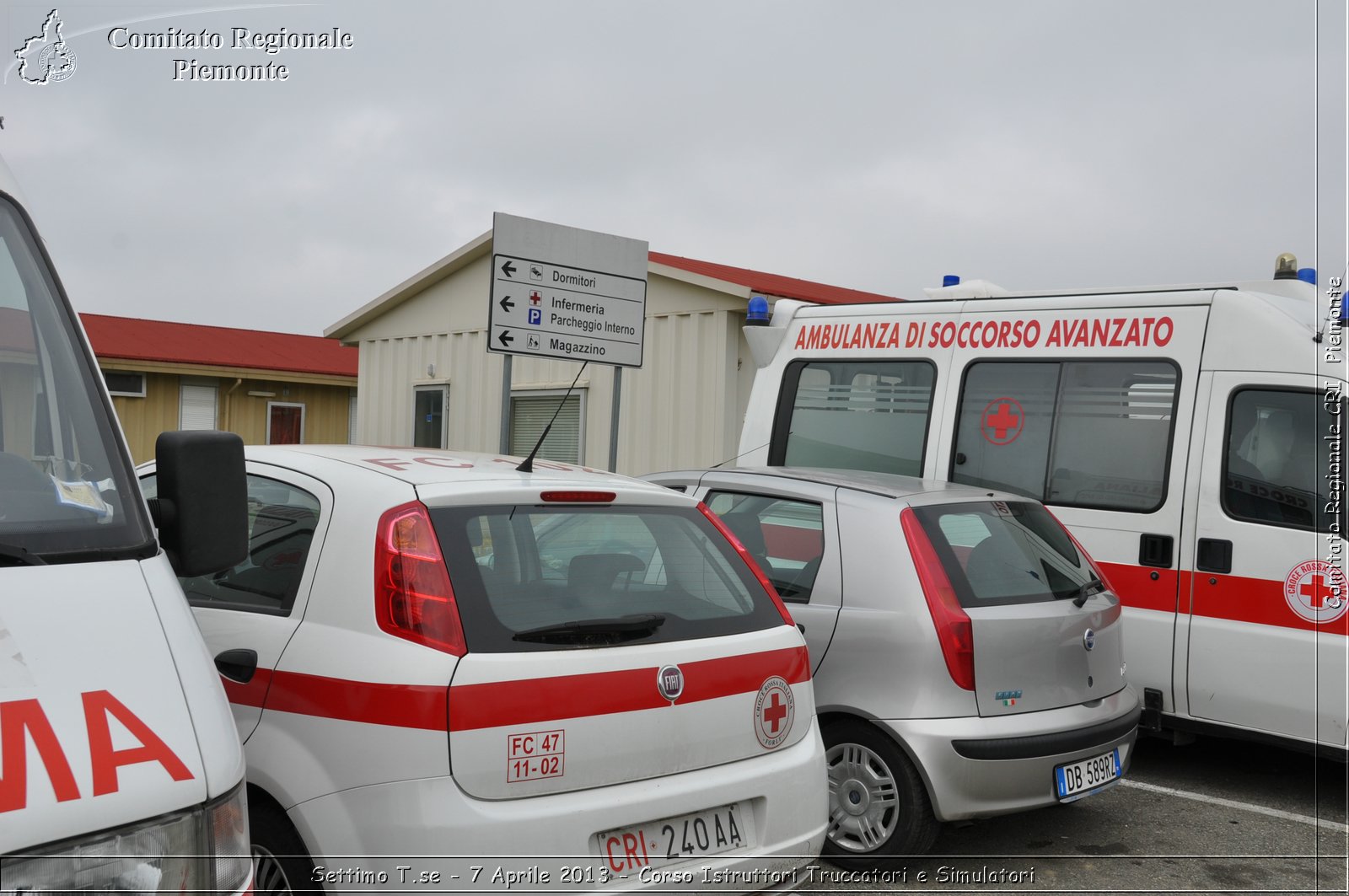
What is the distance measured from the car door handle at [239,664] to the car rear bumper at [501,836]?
1.50 feet

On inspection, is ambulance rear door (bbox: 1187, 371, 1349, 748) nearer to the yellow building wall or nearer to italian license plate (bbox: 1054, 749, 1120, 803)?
italian license plate (bbox: 1054, 749, 1120, 803)

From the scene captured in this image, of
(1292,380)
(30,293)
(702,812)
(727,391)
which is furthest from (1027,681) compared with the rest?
(727,391)

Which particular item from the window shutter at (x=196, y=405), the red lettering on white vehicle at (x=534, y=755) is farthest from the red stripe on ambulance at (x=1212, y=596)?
the window shutter at (x=196, y=405)

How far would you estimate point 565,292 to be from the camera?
7809 mm

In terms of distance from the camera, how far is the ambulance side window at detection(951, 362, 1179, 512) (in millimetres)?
6387

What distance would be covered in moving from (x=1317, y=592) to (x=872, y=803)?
8.94 feet

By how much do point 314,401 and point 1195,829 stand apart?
23.5 m

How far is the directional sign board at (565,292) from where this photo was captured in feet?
24.5

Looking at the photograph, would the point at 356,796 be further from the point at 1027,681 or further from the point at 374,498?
the point at 1027,681

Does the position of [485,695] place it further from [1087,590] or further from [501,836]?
[1087,590]

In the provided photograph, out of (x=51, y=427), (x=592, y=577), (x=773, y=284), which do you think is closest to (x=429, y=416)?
(x=773, y=284)

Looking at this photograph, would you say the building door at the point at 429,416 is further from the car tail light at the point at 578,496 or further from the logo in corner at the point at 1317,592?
the car tail light at the point at 578,496

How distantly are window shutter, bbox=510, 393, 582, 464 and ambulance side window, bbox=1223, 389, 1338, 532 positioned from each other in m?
7.16

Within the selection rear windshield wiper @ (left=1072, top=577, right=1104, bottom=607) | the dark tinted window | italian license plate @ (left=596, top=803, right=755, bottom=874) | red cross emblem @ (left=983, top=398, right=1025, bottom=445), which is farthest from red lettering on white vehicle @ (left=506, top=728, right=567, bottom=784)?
red cross emblem @ (left=983, top=398, right=1025, bottom=445)
